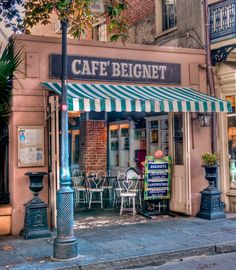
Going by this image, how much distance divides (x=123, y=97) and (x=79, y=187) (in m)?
4.36

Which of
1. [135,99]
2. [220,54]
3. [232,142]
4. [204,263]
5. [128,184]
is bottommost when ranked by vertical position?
[204,263]

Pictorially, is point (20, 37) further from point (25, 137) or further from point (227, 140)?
point (227, 140)

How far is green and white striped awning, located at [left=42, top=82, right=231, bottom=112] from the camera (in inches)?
324

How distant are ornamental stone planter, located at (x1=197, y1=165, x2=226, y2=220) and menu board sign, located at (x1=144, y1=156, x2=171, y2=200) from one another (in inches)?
38.5

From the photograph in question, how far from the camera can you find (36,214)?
8336 millimetres

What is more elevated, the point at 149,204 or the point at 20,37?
the point at 20,37

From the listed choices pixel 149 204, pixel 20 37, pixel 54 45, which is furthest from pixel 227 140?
pixel 20 37

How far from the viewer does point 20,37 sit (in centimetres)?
882

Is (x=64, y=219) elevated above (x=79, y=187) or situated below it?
below

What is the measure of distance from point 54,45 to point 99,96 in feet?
5.63

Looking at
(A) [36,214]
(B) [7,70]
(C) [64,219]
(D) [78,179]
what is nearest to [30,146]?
(A) [36,214]

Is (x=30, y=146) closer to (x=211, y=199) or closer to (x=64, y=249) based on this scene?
(x=64, y=249)

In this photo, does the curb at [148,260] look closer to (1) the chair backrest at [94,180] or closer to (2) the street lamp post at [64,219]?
(2) the street lamp post at [64,219]

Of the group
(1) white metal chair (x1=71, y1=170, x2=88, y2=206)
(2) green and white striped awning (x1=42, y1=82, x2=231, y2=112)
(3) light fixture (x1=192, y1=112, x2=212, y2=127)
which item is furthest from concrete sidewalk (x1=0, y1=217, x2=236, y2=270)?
(1) white metal chair (x1=71, y1=170, x2=88, y2=206)
